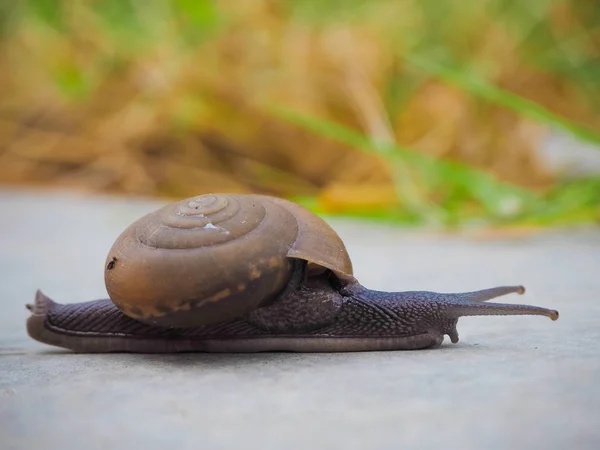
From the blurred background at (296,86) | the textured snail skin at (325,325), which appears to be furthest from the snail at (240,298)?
the blurred background at (296,86)

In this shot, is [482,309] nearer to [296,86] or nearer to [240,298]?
[240,298]

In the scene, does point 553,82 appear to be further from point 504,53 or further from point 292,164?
point 292,164

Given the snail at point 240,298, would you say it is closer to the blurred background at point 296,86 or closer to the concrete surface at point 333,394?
the concrete surface at point 333,394

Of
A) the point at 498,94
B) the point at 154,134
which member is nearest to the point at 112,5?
the point at 154,134

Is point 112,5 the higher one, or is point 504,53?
point 112,5

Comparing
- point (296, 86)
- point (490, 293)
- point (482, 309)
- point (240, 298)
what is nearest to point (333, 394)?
point (240, 298)

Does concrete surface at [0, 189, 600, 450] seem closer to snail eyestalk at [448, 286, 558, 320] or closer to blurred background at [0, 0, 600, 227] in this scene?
snail eyestalk at [448, 286, 558, 320]
